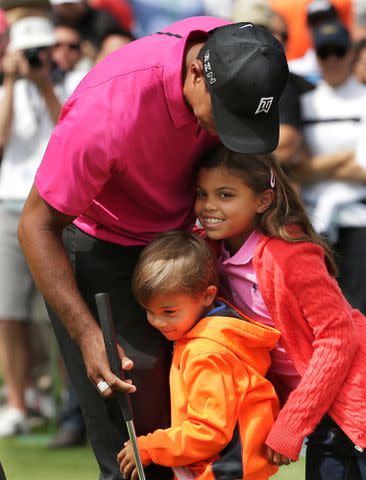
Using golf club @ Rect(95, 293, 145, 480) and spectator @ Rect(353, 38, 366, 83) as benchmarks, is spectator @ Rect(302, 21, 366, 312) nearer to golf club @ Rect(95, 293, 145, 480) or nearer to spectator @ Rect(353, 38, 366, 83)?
spectator @ Rect(353, 38, 366, 83)

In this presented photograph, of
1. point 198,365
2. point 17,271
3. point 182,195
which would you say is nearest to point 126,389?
point 198,365

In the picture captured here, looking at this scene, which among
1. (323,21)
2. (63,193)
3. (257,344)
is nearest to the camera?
(63,193)

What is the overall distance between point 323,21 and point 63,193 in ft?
8.70

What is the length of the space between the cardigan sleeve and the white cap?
2497mm

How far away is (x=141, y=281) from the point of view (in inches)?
128

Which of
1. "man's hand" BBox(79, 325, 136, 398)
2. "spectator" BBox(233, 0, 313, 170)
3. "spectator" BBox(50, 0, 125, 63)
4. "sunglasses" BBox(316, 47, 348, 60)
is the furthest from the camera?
"spectator" BBox(50, 0, 125, 63)

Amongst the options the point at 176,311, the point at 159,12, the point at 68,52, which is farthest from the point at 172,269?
the point at 159,12

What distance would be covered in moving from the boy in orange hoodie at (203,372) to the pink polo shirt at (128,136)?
0.20 m

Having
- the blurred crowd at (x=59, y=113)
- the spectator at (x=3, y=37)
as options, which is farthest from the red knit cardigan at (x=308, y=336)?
the spectator at (x=3, y=37)

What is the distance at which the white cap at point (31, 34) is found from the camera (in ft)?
17.5

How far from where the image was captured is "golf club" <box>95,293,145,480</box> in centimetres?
303

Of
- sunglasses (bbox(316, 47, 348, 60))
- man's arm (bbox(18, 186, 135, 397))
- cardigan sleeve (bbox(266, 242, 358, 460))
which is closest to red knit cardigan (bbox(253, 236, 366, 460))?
cardigan sleeve (bbox(266, 242, 358, 460))

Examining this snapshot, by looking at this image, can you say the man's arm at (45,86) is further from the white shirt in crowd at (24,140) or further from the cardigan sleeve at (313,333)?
the cardigan sleeve at (313,333)

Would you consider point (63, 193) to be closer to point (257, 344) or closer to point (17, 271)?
point (257, 344)
